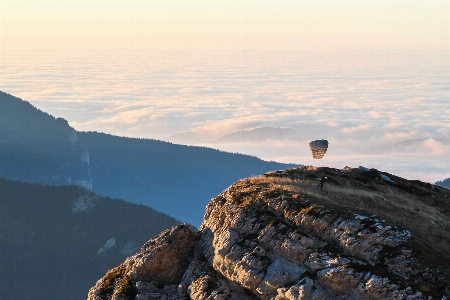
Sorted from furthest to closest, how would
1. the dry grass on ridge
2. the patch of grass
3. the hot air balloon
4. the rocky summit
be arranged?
the hot air balloon
the patch of grass
the dry grass on ridge
the rocky summit

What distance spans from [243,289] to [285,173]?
59.6 ft

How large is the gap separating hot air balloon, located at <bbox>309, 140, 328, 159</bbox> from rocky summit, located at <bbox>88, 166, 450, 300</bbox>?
10207 mm

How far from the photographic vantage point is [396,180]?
8456 centimetres

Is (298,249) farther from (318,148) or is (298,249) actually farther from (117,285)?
(318,148)

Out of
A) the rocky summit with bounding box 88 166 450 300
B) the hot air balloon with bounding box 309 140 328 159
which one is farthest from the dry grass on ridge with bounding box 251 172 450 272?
the hot air balloon with bounding box 309 140 328 159

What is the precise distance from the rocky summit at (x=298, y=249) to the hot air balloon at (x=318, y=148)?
10207mm

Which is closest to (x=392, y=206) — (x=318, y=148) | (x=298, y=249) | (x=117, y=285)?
(x=298, y=249)

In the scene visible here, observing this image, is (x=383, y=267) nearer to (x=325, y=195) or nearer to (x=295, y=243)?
(x=295, y=243)

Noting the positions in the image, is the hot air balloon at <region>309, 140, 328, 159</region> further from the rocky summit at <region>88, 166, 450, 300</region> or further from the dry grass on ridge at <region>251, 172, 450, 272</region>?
the rocky summit at <region>88, 166, 450, 300</region>

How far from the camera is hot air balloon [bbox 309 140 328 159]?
85.8 meters

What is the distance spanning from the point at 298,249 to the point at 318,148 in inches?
1171

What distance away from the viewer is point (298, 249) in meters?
57.7

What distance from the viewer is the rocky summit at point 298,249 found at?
53406 mm

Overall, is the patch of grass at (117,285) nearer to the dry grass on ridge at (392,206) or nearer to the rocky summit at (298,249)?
the rocky summit at (298,249)
